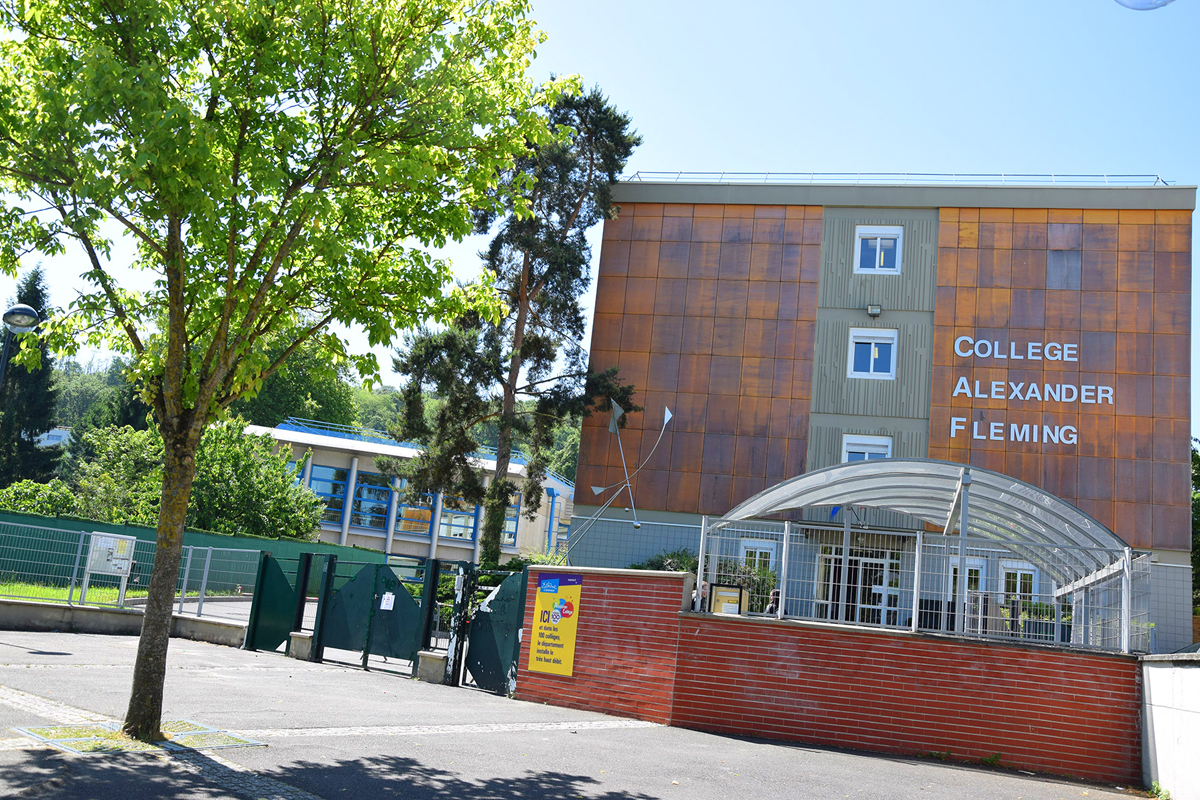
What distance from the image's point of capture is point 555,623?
13719mm

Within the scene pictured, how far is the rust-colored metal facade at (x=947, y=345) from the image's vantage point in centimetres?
2512

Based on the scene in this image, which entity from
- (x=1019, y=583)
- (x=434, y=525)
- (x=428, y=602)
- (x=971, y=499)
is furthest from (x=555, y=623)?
(x=434, y=525)

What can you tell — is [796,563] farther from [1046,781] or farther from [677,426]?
[677,426]

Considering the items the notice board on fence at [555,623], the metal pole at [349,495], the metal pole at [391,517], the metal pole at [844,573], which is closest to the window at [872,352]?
the metal pole at [844,573]

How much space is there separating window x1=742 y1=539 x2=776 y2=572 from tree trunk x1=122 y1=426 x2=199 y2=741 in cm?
738

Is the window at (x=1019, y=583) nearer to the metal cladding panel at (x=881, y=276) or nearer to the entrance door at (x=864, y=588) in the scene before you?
the entrance door at (x=864, y=588)

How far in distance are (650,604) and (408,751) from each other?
15.9ft

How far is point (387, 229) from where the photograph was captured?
9414mm

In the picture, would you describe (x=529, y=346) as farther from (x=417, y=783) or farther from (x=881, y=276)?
(x=417, y=783)

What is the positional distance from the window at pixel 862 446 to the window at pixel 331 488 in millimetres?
29923

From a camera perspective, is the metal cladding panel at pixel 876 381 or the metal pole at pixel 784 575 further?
the metal cladding panel at pixel 876 381

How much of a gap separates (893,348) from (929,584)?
1634 cm

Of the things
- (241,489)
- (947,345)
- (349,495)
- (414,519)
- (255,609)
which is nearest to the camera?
(255,609)

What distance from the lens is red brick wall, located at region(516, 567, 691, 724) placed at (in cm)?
1236
